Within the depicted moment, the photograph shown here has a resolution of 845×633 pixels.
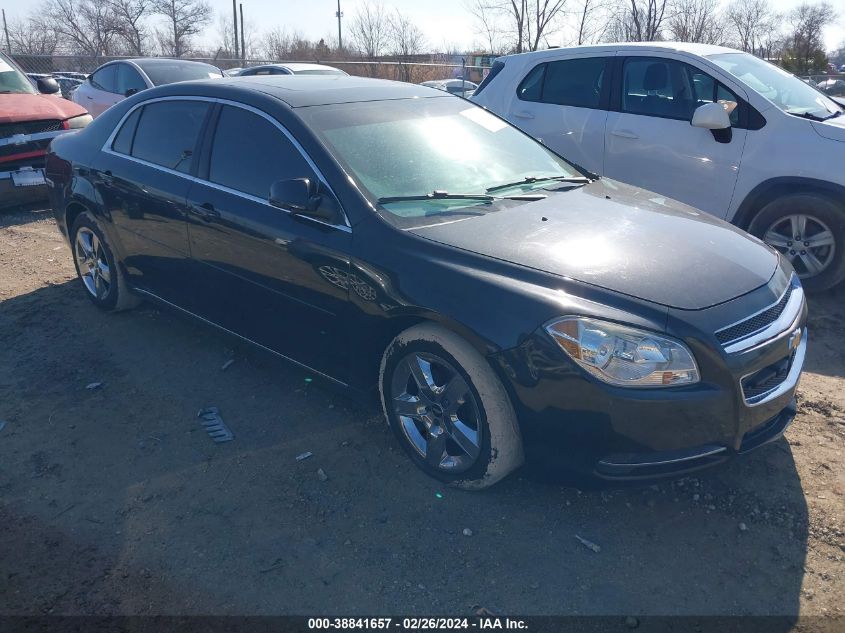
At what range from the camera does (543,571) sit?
2.77 meters

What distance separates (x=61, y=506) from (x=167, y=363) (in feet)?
4.88

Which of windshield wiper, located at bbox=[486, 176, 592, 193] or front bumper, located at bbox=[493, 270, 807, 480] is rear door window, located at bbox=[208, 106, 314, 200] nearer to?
windshield wiper, located at bbox=[486, 176, 592, 193]

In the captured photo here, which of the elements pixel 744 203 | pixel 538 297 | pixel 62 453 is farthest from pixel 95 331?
pixel 744 203

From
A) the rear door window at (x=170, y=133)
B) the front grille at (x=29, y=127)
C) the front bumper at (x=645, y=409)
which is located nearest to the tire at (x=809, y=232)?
the front bumper at (x=645, y=409)

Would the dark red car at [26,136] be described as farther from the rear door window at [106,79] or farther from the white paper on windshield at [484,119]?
the white paper on windshield at [484,119]

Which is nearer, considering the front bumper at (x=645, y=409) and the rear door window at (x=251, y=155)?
the front bumper at (x=645, y=409)

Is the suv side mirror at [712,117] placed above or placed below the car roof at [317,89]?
below

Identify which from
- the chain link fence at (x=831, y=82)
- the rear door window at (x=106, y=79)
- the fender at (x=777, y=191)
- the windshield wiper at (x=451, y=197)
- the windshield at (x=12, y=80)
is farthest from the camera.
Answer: the chain link fence at (x=831, y=82)

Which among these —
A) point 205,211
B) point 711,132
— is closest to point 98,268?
point 205,211

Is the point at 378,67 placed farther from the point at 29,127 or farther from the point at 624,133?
the point at 624,133

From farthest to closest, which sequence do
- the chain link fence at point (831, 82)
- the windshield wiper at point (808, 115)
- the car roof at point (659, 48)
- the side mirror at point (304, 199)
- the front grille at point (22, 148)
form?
1. the chain link fence at point (831, 82)
2. the front grille at point (22, 148)
3. the car roof at point (659, 48)
4. the windshield wiper at point (808, 115)
5. the side mirror at point (304, 199)

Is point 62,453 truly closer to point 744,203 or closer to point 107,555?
point 107,555

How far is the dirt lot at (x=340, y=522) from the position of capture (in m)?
2.65

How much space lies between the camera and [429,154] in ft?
12.5
